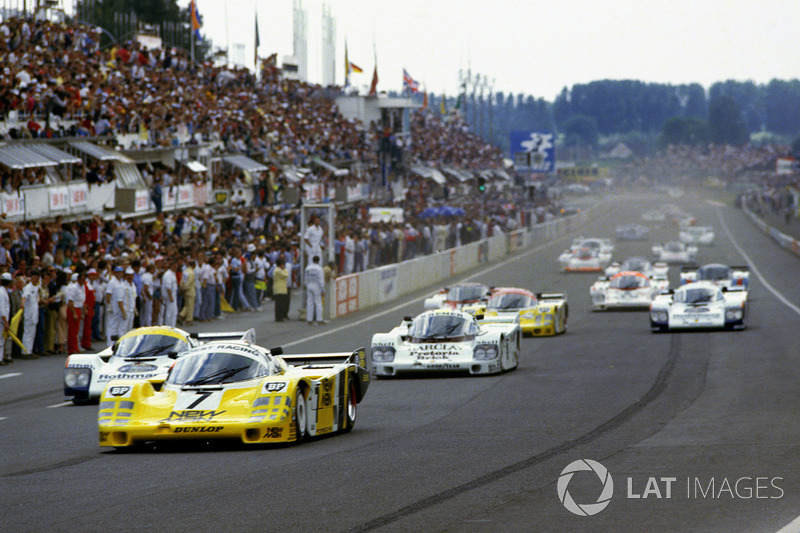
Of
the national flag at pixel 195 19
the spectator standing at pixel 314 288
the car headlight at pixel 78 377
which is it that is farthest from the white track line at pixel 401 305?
the national flag at pixel 195 19

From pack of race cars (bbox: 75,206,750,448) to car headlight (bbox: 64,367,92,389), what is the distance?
0.01m

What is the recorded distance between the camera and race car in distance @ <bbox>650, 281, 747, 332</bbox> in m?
27.0

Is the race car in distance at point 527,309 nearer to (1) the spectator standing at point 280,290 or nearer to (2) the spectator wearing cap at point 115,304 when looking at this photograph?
(1) the spectator standing at point 280,290

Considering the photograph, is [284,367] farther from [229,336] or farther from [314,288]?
[314,288]

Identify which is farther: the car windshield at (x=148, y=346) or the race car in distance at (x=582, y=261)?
the race car in distance at (x=582, y=261)

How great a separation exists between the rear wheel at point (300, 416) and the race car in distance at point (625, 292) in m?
22.8

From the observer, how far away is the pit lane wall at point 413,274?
112ft

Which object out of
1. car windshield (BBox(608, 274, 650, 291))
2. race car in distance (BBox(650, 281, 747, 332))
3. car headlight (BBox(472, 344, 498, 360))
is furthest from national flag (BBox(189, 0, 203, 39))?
car headlight (BBox(472, 344, 498, 360))

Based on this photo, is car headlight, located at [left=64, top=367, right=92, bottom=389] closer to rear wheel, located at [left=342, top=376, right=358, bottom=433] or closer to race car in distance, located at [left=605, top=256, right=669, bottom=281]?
rear wheel, located at [left=342, top=376, right=358, bottom=433]

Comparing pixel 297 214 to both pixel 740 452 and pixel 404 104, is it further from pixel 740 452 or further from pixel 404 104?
pixel 740 452

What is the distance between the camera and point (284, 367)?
522 inches

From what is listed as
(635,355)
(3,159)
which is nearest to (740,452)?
(635,355)

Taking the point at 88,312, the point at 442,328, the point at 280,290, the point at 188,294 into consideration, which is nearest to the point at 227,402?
the point at 442,328

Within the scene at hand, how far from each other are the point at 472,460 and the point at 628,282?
2488 cm
